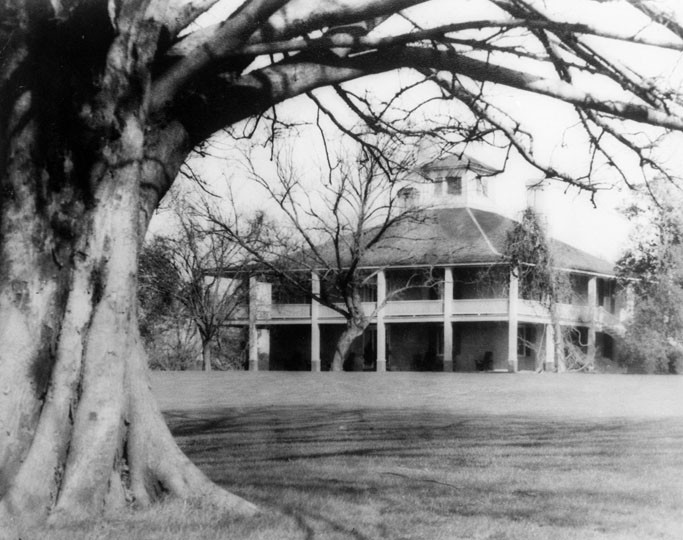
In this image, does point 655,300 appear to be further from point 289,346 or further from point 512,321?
point 289,346

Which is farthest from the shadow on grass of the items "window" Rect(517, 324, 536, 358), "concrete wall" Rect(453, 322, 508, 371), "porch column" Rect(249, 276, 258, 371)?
"window" Rect(517, 324, 536, 358)

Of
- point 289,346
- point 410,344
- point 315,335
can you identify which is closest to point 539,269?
point 410,344

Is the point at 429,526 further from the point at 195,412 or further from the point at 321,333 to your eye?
the point at 321,333

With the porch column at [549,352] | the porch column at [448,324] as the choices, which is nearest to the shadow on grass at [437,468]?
the porch column at [448,324]

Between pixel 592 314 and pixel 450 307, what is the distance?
622cm

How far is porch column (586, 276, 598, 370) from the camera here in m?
37.3

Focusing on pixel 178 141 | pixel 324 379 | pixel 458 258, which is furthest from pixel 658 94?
pixel 458 258

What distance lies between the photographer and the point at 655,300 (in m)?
33.2

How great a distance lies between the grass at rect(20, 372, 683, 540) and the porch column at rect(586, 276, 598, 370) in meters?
16.3

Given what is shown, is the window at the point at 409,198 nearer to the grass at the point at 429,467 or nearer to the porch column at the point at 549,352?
the porch column at the point at 549,352

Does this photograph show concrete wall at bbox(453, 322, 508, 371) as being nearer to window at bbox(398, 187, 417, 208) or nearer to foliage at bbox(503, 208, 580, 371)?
foliage at bbox(503, 208, 580, 371)

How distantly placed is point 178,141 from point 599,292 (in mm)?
40424

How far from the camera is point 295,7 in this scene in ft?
24.7

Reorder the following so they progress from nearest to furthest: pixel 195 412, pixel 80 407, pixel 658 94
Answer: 1. pixel 80 407
2. pixel 658 94
3. pixel 195 412
